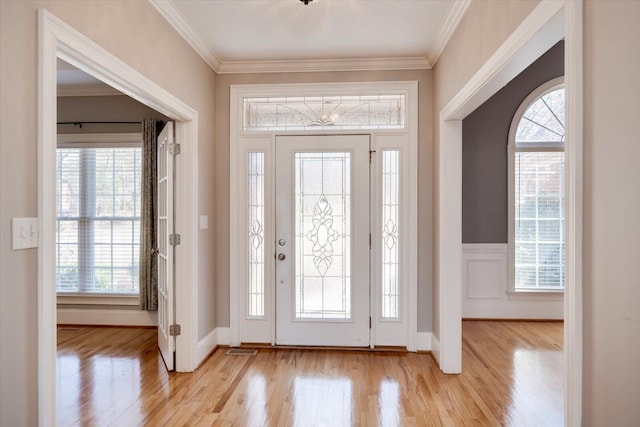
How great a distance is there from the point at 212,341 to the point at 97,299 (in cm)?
171

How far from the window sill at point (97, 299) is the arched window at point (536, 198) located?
4475 mm

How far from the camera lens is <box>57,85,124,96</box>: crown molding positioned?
4113mm

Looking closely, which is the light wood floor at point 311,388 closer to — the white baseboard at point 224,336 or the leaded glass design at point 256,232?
the white baseboard at point 224,336

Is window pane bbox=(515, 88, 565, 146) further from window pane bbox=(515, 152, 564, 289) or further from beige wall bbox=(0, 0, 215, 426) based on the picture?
beige wall bbox=(0, 0, 215, 426)

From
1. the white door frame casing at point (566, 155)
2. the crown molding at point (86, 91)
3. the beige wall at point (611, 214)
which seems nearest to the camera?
the beige wall at point (611, 214)

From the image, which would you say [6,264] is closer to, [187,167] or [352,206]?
[187,167]

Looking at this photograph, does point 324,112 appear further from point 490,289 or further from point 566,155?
point 490,289

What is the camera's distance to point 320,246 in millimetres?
3547

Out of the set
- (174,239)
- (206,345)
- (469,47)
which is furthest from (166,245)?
(469,47)

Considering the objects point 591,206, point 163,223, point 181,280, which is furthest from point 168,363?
point 591,206

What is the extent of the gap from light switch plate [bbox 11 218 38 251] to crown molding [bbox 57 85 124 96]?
327 centimetres

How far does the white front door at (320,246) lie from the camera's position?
3.51m

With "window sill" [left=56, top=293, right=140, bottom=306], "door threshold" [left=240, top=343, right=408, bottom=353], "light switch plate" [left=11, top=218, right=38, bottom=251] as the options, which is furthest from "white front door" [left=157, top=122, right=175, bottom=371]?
"light switch plate" [left=11, top=218, right=38, bottom=251]

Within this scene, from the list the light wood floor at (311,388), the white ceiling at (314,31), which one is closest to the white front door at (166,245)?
the light wood floor at (311,388)
